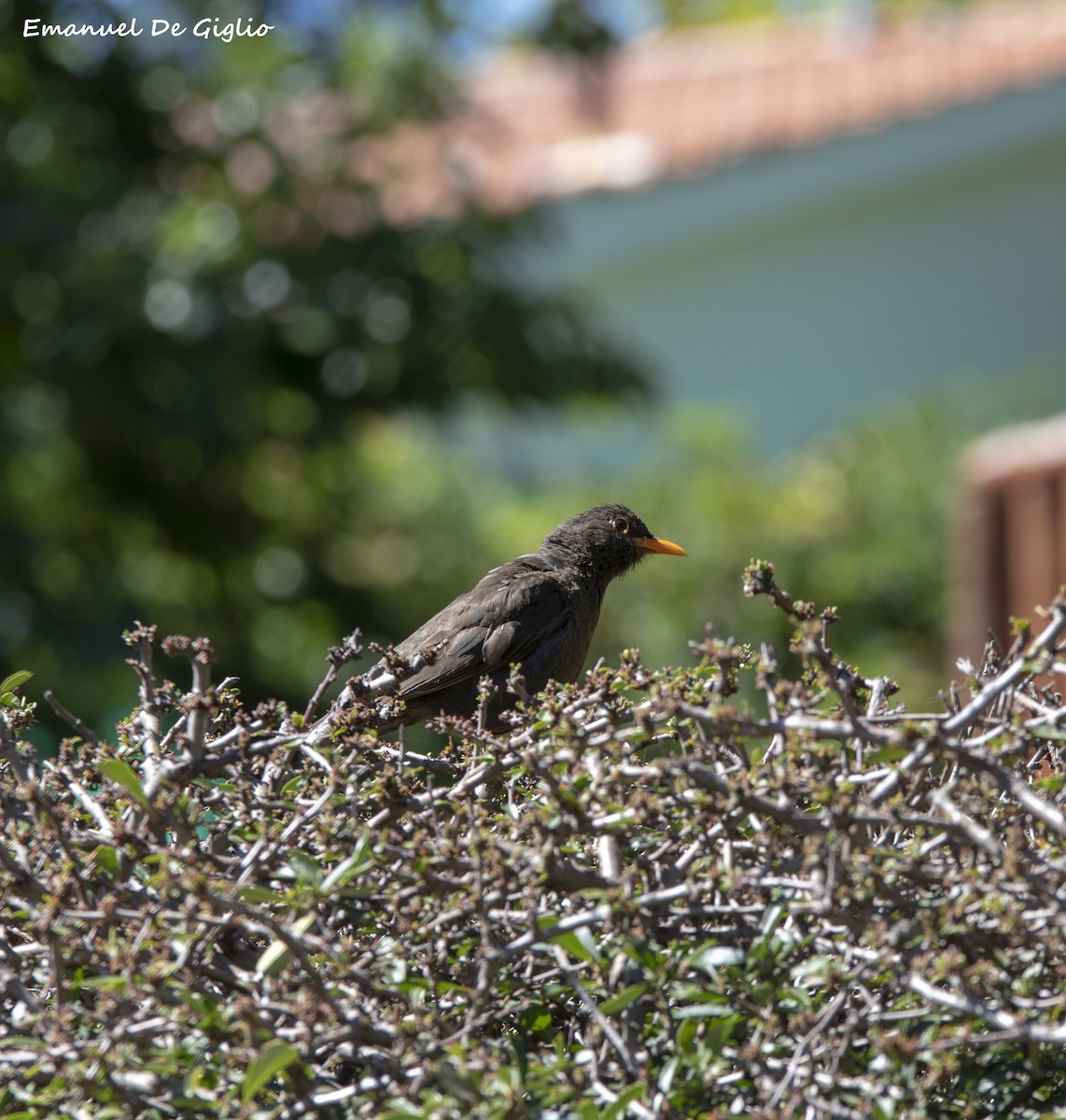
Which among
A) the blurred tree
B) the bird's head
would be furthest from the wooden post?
the bird's head

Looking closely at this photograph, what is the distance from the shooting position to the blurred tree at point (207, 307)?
1030 cm

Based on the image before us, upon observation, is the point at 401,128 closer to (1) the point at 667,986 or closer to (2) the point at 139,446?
(2) the point at 139,446

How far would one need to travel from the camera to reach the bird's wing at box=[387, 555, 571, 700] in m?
4.99

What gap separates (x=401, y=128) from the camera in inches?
444

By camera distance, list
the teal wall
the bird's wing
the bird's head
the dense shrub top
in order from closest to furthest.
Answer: the dense shrub top
the bird's wing
the bird's head
the teal wall

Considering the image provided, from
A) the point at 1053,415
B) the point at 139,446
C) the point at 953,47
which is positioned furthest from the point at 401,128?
the point at 953,47

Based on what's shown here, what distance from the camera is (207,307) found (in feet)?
34.4

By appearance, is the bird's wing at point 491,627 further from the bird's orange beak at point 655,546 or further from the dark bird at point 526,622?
the bird's orange beak at point 655,546

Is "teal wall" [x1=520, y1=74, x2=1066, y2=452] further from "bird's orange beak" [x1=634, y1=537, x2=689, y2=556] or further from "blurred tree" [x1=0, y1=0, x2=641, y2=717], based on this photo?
"bird's orange beak" [x1=634, y1=537, x2=689, y2=556]

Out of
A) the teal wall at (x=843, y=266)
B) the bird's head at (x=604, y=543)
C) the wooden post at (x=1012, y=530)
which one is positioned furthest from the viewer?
the teal wall at (x=843, y=266)

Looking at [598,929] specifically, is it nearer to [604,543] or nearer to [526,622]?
→ [526,622]

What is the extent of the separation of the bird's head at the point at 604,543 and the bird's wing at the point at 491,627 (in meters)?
0.26

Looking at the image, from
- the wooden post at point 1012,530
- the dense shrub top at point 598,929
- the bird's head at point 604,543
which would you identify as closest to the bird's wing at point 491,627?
the bird's head at point 604,543

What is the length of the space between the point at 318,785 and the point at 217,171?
351 inches
